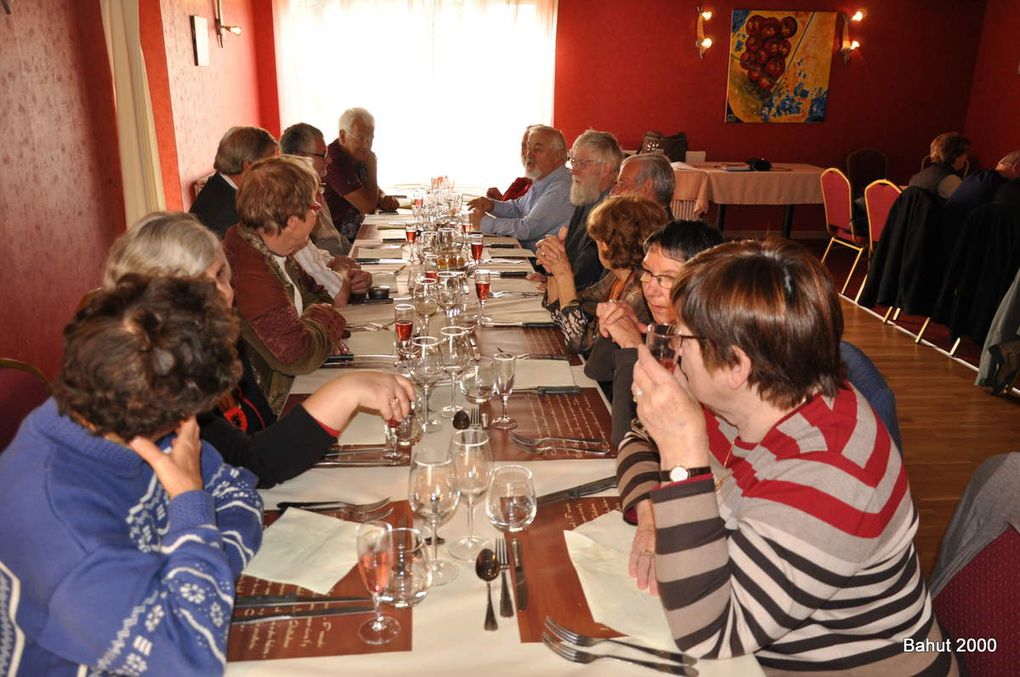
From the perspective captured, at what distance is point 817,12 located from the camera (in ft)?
28.1

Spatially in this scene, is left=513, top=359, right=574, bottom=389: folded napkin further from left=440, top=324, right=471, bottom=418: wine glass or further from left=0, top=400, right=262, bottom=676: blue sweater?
left=0, top=400, right=262, bottom=676: blue sweater

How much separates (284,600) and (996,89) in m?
9.89

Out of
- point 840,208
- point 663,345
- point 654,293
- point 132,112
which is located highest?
point 132,112

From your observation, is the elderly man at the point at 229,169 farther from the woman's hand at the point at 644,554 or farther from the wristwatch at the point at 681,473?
the wristwatch at the point at 681,473

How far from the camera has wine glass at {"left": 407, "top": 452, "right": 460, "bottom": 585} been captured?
53.6 inches

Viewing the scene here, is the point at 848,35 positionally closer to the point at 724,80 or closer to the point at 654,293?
the point at 724,80

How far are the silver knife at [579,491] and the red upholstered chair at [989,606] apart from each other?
652 millimetres

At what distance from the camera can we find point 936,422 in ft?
13.7

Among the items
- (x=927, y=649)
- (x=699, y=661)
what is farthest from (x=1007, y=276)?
(x=699, y=661)

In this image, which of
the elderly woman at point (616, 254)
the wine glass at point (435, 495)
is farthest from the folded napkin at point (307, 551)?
the elderly woman at point (616, 254)

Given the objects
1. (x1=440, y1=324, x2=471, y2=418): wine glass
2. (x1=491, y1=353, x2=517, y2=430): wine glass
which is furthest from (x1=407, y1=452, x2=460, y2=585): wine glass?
(x1=440, y1=324, x2=471, y2=418): wine glass

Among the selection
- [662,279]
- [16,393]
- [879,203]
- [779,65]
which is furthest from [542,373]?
[779,65]

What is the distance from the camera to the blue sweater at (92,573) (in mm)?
1037

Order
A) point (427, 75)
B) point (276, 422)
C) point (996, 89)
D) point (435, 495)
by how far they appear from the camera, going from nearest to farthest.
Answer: point (435, 495)
point (276, 422)
point (427, 75)
point (996, 89)
